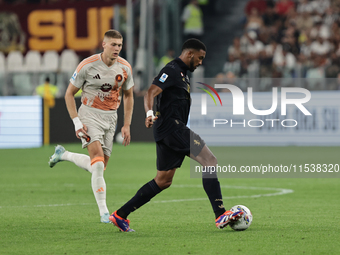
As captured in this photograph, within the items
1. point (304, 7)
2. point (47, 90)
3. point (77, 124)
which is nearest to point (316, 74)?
point (304, 7)

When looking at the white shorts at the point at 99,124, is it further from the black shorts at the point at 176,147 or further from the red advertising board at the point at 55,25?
the red advertising board at the point at 55,25

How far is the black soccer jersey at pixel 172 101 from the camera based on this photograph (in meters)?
6.46

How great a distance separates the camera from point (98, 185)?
23.3 feet

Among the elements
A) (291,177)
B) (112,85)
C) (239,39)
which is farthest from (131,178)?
(239,39)

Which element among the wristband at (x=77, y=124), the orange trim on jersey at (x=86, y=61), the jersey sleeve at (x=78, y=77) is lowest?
the wristband at (x=77, y=124)

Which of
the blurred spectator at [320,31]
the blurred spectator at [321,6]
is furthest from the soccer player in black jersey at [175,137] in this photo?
the blurred spectator at [321,6]

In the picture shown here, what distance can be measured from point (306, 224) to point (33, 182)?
6318 millimetres

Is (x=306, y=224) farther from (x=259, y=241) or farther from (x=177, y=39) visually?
(x=177, y=39)

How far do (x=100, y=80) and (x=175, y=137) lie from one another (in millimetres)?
1329

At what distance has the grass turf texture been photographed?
5645mm

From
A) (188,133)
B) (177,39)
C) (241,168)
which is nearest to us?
(188,133)

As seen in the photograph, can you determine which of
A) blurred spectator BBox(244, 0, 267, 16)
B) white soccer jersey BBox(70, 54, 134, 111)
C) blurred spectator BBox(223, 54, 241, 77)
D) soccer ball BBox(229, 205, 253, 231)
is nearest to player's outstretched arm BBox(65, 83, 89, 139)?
white soccer jersey BBox(70, 54, 134, 111)

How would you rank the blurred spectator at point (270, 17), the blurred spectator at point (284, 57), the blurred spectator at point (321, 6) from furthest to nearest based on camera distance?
1. the blurred spectator at point (270, 17)
2. the blurred spectator at point (321, 6)
3. the blurred spectator at point (284, 57)

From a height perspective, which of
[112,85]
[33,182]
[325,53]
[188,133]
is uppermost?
[325,53]
